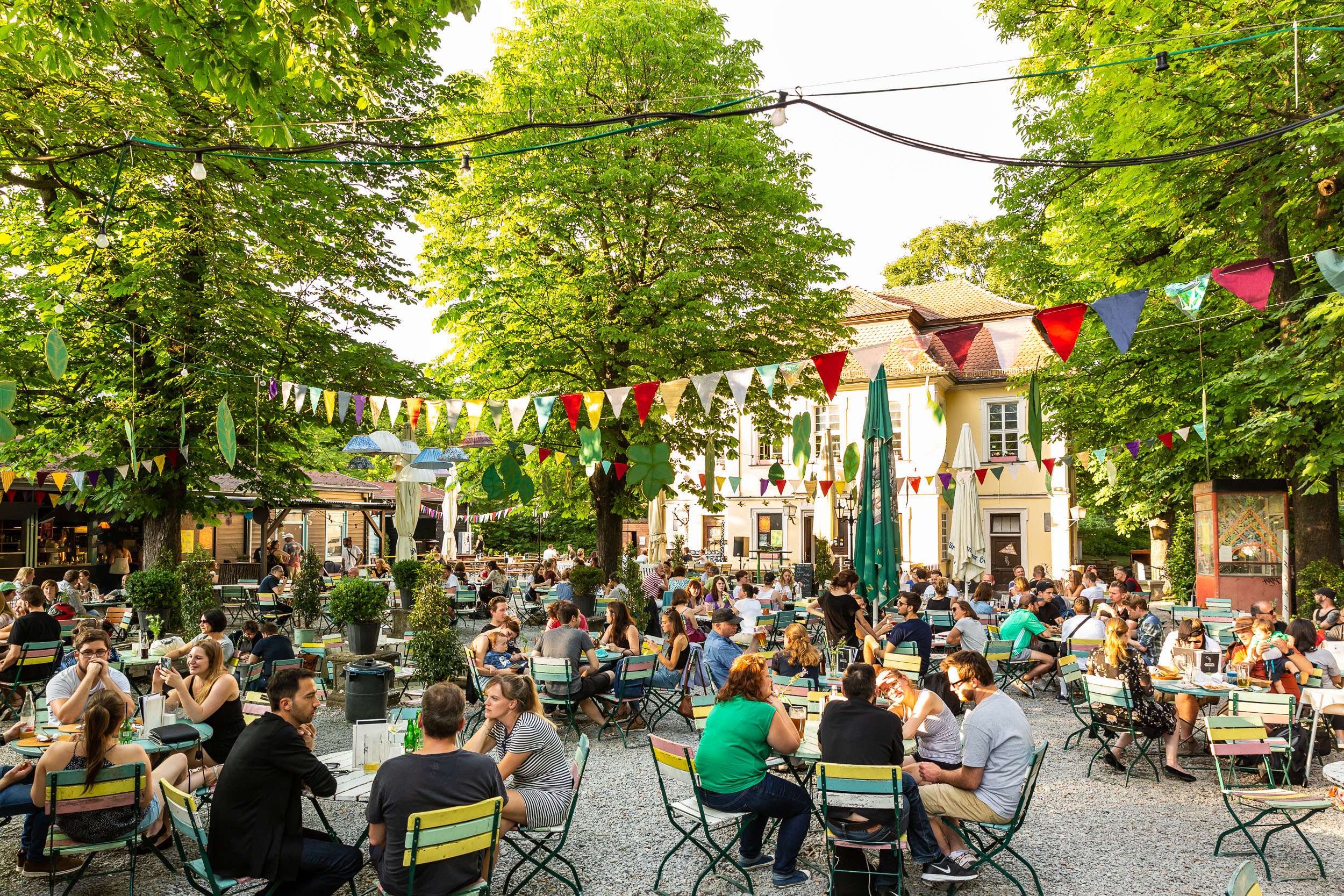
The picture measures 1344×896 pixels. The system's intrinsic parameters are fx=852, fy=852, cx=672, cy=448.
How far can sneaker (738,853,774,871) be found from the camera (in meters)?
4.85

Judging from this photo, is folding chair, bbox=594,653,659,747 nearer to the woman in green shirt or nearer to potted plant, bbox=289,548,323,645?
the woman in green shirt

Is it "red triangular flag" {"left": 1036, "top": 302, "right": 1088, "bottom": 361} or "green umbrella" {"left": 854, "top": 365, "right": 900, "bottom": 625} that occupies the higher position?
"red triangular flag" {"left": 1036, "top": 302, "right": 1088, "bottom": 361}

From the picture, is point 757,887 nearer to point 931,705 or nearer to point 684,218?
point 931,705

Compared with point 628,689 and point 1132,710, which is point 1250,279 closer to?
point 1132,710

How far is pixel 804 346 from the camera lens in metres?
16.3

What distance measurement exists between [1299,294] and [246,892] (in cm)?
1517

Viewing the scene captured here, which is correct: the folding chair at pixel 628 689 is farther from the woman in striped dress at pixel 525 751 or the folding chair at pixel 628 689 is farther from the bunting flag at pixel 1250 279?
the bunting flag at pixel 1250 279

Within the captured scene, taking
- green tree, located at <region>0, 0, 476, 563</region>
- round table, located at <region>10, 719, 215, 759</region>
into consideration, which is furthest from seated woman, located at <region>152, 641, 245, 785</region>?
green tree, located at <region>0, 0, 476, 563</region>

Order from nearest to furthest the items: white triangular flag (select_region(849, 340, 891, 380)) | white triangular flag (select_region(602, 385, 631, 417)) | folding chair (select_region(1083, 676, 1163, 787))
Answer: folding chair (select_region(1083, 676, 1163, 787))
white triangular flag (select_region(849, 340, 891, 380))
white triangular flag (select_region(602, 385, 631, 417))

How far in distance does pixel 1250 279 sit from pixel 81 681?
9.53 m

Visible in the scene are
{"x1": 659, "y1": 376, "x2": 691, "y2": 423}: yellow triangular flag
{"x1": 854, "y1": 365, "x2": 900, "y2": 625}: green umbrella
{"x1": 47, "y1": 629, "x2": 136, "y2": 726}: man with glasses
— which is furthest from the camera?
{"x1": 659, "y1": 376, "x2": 691, "y2": 423}: yellow triangular flag

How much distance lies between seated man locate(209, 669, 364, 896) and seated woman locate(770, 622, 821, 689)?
163 inches

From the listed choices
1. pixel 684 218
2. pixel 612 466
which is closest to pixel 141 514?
pixel 612 466

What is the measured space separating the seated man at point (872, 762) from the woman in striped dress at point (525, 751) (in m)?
1.47
